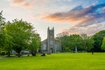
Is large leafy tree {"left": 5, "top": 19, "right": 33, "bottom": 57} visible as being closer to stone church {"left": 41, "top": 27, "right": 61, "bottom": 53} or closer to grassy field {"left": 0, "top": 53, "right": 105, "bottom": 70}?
grassy field {"left": 0, "top": 53, "right": 105, "bottom": 70}

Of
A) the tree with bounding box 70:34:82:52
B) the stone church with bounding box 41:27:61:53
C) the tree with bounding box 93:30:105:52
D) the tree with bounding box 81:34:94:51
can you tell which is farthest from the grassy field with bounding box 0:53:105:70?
the stone church with bounding box 41:27:61:53

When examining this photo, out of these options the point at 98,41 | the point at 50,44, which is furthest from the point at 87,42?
the point at 50,44

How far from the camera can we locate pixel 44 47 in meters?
191

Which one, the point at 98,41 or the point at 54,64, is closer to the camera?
the point at 54,64

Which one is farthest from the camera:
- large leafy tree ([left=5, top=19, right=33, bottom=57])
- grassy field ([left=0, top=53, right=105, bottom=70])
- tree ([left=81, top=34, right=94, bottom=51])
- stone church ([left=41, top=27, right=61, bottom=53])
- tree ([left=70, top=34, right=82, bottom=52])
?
stone church ([left=41, top=27, right=61, bottom=53])

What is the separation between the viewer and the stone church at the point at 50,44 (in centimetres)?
18720

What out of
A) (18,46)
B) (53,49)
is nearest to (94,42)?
(53,49)

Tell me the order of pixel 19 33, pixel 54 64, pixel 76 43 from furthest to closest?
1. pixel 76 43
2. pixel 19 33
3. pixel 54 64

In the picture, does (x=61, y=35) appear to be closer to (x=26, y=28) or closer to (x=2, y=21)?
(x=26, y=28)

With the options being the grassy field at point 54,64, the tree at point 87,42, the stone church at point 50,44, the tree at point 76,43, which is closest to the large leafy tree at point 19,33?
the grassy field at point 54,64

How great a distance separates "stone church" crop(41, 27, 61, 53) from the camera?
187 meters

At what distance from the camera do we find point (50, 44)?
190 metres

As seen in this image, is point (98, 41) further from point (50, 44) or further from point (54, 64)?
point (54, 64)

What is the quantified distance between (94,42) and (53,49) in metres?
40.1
